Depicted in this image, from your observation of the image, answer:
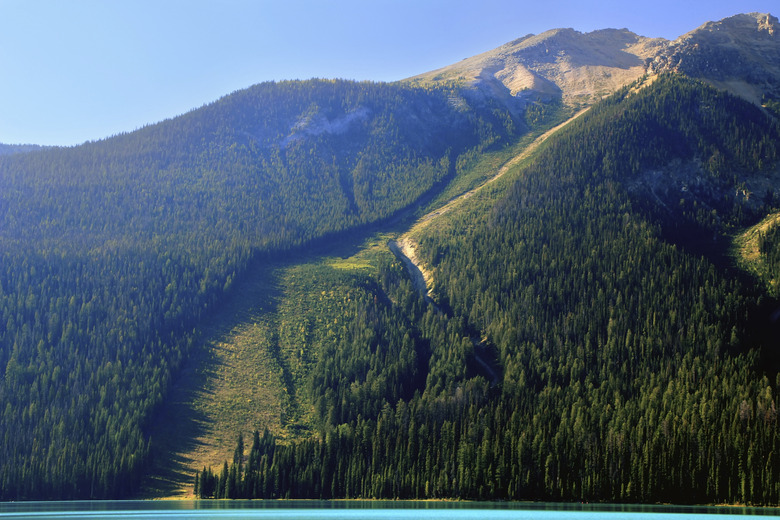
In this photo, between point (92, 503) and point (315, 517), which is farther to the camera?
point (92, 503)

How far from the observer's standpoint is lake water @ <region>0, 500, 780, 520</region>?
339 ft

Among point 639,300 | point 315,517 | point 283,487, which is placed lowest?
point 283,487

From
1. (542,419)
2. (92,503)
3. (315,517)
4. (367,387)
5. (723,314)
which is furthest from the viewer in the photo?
(723,314)

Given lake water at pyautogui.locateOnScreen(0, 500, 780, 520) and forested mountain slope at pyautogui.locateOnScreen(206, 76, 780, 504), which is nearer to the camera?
lake water at pyautogui.locateOnScreen(0, 500, 780, 520)

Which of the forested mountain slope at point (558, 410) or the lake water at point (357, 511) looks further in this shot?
the forested mountain slope at point (558, 410)

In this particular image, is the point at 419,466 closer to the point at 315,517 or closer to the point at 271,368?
the point at 315,517

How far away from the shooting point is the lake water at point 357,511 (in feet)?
339

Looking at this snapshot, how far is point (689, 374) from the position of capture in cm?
16738

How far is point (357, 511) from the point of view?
4552 inches

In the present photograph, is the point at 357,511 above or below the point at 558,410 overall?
below

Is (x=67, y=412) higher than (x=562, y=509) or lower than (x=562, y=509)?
higher

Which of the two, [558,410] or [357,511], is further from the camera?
[558,410]

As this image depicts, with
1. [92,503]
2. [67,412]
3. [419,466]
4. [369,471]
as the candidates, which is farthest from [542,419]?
[67,412]

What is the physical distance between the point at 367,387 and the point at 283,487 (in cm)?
3894
